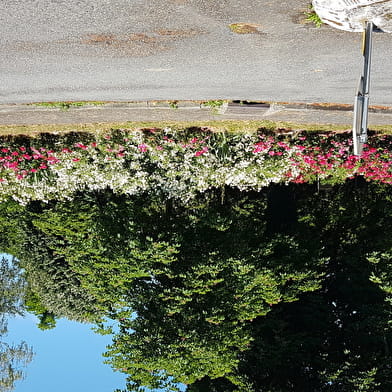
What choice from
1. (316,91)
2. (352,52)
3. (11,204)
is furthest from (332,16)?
(11,204)

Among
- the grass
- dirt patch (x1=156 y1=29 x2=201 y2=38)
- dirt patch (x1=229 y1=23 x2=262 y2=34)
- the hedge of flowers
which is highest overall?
the grass

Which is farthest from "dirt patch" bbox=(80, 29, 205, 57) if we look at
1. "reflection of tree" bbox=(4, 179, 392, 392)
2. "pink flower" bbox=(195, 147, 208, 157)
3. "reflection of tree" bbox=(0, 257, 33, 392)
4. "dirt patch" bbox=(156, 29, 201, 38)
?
"reflection of tree" bbox=(0, 257, 33, 392)

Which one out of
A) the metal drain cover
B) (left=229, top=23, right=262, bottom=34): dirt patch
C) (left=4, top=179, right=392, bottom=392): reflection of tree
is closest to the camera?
the metal drain cover

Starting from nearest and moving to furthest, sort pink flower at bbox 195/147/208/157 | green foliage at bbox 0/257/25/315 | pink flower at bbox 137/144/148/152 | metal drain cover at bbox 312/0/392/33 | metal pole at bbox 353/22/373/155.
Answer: metal drain cover at bbox 312/0/392/33, metal pole at bbox 353/22/373/155, pink flower at bbox 195/147/208/157, pink flower at bbox 137/144/148/152, green foliage at bbox 0/257/25/315

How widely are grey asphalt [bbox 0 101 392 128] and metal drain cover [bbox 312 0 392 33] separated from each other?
4006mm

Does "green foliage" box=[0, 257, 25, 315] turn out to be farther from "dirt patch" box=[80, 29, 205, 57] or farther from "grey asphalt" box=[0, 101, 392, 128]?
"dirt patch" box=[80, 29, 205, 57]

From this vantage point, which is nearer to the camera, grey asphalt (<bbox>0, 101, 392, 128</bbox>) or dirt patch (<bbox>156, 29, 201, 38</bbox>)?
dirt patch (<bbox>156, 29, 201, 38</bbox>)

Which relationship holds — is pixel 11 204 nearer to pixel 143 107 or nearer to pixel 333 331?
pixel 143 107

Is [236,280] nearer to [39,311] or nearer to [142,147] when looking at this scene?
[142,147]

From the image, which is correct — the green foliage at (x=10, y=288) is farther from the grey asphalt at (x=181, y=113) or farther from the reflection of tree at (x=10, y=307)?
the grey asphalt at (x=181, y=113)

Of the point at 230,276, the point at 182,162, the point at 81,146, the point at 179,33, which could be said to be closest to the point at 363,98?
the point at 179,33

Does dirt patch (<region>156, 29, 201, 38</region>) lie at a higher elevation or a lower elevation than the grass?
lower

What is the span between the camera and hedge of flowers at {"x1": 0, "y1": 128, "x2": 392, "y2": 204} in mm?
9094

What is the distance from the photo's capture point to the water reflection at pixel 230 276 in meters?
7.79
